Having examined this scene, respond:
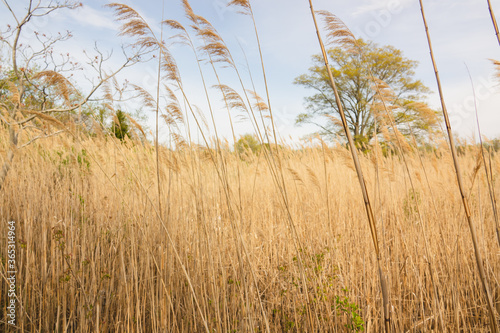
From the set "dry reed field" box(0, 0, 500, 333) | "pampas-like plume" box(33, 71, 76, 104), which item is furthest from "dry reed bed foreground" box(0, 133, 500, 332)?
"pampas-like plume" box(33, 71, 76, 104)

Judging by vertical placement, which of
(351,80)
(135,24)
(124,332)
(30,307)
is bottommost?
(124,332)

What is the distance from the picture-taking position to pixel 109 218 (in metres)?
2.90

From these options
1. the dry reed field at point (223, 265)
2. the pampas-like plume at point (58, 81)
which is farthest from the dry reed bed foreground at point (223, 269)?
the pampas-like plume at point (58, 81)

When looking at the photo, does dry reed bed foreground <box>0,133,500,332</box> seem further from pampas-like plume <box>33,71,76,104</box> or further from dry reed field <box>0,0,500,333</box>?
pampas-like plume <box>33,71,76,104</box>

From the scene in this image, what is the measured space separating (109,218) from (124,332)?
1502 millimetres

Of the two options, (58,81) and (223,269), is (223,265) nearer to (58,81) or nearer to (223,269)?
(223,269)

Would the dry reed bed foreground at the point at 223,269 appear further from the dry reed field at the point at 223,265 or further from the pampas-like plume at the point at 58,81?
the pampas-like plume at the point at 58,81

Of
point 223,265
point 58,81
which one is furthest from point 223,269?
point 58,81

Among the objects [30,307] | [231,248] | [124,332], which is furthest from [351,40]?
[30,307]

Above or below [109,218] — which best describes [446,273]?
below

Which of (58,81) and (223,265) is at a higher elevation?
(58,81)

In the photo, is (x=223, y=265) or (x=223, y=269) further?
(x=223, y=265)

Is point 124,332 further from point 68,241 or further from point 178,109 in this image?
point 178,109

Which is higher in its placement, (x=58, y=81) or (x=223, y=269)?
(x=58, y=81)
